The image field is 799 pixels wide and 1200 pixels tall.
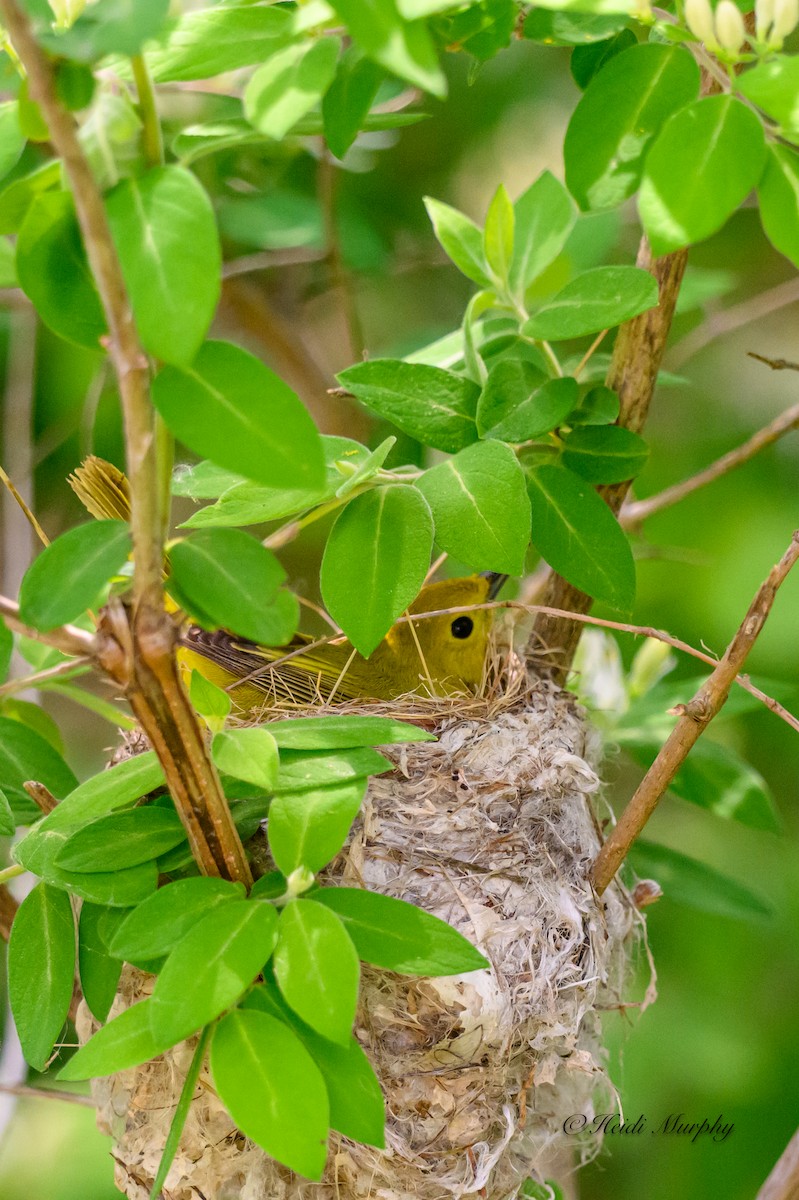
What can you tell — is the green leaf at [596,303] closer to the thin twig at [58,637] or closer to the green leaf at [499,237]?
the green leaf at [499,237]

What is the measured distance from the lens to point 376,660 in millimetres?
2641

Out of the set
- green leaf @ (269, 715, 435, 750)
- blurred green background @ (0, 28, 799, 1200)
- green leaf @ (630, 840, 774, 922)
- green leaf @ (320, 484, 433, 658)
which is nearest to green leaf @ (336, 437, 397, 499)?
green leaf @ (320, 484, 433, 658)

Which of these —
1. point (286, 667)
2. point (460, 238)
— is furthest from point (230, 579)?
point (286, 667)

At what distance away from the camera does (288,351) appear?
3531mm

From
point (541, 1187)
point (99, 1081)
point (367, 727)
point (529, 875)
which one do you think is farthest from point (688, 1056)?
point (367, 727)

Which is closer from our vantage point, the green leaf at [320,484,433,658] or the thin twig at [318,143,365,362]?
the green leaf at [320,484,433,658]

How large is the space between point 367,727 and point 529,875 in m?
0.59

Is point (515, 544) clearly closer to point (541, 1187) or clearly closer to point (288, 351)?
point (541, 1187)

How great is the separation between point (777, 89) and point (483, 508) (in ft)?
1.84

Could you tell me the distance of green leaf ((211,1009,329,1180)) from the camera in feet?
3.54

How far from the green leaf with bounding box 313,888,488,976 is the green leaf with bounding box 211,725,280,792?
165 mm

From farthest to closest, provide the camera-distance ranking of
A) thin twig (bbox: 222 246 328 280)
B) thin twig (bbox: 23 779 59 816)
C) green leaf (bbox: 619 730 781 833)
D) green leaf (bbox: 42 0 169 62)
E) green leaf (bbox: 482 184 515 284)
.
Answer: thin twig (bbox: 222 246 328 280), green leaf (bbox: 619 730 781 833), green leaf (bbox: 482 184 515 284), thin twig (bbox: 23 779 59 816), green leaf (bbox: 42 0 169 62)

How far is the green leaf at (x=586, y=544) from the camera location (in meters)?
1.59

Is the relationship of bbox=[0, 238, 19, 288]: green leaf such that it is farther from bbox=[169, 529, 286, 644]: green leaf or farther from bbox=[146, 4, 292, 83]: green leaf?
bbox=[169, 529, 286, 644]: green leaf
